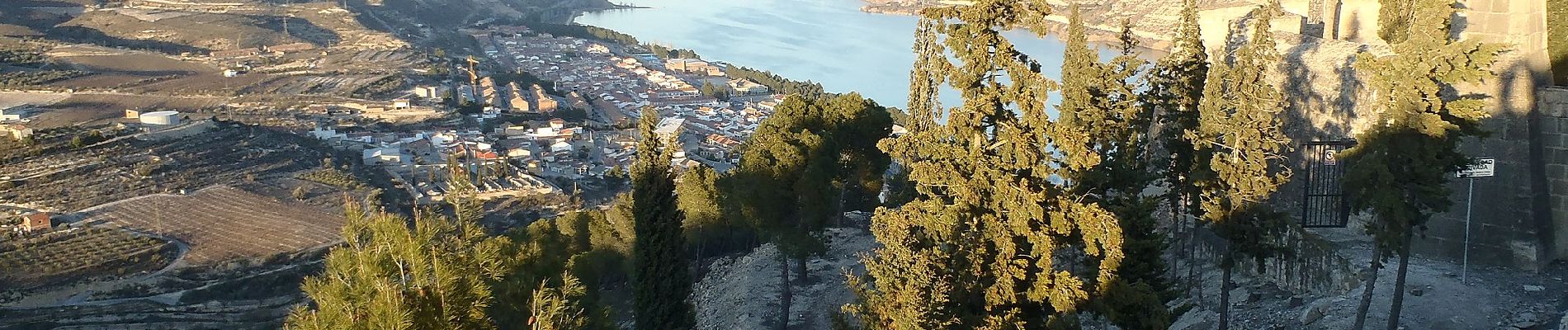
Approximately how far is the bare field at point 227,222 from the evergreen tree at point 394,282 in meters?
17.1

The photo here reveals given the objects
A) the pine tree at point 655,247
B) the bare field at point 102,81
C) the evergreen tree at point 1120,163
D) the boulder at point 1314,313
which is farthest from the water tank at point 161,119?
the boulder at point 1314,313

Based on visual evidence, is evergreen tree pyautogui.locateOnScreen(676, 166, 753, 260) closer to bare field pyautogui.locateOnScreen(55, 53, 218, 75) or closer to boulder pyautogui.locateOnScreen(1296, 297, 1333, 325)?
boulder pyautogui.locateOnScreen(1296, 297, 1333, 325)

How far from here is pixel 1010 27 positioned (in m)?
4.89

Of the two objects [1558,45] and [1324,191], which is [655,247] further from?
[1558,45]

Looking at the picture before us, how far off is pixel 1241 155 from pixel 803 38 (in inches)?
2101

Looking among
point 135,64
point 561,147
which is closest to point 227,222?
point 561,147

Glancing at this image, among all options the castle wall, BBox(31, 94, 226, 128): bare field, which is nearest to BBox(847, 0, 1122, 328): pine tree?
the castle wall

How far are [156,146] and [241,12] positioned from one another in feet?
122

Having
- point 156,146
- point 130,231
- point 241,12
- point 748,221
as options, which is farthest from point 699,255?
point 241,12

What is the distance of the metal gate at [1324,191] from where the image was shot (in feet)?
29.0

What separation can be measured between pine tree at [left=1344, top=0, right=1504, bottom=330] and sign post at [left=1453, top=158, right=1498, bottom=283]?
0.36m

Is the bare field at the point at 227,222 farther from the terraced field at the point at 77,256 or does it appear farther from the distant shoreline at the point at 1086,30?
the distant shoreline at the point at 1086,30

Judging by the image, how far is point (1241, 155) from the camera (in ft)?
22.4

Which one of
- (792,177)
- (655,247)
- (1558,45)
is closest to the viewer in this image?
(1558,45)
